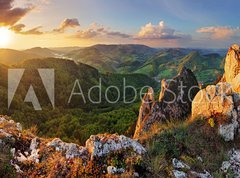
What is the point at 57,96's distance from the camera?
16062 centimetres

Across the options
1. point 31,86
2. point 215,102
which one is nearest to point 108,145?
point 215,102

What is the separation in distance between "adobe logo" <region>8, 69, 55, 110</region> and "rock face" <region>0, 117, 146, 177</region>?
10660cm

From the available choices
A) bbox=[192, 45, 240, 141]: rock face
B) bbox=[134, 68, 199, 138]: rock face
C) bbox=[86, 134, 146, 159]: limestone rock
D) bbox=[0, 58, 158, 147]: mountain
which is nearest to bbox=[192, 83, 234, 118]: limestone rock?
bbox=[192, 45, 240, 141]: rock face

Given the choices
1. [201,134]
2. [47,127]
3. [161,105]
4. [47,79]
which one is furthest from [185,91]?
[47,79]

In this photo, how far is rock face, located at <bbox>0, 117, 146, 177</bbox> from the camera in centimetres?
873

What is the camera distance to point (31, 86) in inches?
5709

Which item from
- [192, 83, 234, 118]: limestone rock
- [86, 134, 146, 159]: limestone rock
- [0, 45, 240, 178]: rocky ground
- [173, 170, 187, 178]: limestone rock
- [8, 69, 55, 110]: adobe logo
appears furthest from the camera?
[8, 69, 55, 110]: adobe logo

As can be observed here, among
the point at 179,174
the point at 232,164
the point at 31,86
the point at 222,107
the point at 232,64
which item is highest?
the point at 232,64

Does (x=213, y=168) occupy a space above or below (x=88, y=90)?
above

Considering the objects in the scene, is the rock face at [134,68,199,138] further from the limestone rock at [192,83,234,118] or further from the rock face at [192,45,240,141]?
the rock face at [192,45,240,141]

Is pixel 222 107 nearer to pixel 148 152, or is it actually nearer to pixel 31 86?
pixel 148 152

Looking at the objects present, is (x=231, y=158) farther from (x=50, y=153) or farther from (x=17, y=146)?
(x=17, y=146)

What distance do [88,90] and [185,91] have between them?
173 meters

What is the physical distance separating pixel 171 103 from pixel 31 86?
443ft
